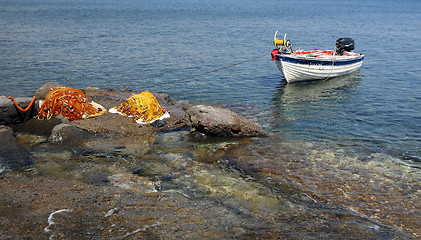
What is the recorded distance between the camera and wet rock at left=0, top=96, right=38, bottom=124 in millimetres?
11930

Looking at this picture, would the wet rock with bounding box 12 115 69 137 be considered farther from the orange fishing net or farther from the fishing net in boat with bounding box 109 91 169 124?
the orange fishing net

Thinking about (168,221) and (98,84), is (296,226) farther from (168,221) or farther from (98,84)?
(98,84)

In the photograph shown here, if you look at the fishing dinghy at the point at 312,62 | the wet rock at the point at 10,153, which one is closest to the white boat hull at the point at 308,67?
the fishing dinghy at the point at 312,62

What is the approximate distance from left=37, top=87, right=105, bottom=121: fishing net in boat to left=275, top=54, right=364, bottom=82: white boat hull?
42.1 feet

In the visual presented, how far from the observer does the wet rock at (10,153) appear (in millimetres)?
9445

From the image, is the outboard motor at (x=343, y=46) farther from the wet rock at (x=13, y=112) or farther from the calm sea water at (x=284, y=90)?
the wet rock at (x=13, y=112)

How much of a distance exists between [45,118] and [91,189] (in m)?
5.47

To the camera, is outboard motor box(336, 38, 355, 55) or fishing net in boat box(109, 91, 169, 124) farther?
outboard motor box(336, 38, 355, 55)

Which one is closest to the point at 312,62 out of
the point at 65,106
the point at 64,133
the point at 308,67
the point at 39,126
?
the point at 308,67

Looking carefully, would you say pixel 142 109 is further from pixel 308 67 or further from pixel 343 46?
pixel 343 46

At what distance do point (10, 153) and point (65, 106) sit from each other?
119 inches

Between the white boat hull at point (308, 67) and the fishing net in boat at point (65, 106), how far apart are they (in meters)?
12.8

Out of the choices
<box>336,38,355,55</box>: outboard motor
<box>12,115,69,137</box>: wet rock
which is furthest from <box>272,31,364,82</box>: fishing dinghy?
<box>12,115,69,137</box>: wet rock

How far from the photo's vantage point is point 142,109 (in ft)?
44.4
